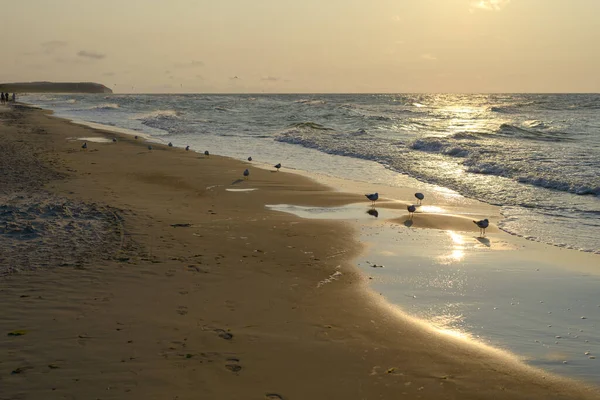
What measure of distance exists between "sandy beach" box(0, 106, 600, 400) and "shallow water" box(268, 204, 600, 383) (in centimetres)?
35

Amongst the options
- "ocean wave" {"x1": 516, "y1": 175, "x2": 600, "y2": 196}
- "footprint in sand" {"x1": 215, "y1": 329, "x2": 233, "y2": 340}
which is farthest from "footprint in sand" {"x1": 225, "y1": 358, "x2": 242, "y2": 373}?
"ocean wave" {"x1": 516, "y1": 175, "x2": 600, "y2": 196}

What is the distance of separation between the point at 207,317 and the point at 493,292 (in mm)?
3819

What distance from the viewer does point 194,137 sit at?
31.6 meters

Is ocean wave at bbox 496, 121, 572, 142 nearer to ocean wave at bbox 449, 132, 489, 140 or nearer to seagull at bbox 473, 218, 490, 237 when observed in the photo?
ocean wave at bbox 449, 132, 489, 140

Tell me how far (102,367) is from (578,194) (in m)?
13.7

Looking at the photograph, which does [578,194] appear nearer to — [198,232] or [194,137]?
[198,232]

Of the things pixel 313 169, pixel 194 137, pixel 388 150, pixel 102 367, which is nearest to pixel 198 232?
pixel 102 367

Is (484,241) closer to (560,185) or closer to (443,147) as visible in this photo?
(560,185)

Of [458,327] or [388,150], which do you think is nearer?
[458,327]

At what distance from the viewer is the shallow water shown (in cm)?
564

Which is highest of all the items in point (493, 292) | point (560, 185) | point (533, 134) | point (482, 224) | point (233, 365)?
point (533, 134)

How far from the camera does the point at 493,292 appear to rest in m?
7.16

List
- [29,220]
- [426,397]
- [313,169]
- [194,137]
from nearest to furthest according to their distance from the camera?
[426,397]
[29,220]
[313,169]
[194,137]

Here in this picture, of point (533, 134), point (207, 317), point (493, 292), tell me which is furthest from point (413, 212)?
point (533, 134)
